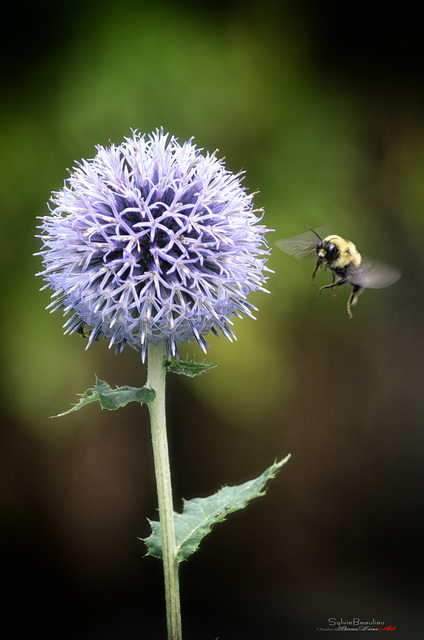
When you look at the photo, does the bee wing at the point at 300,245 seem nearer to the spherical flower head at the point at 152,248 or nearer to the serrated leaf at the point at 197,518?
the spherical flower head at the point at 152,248

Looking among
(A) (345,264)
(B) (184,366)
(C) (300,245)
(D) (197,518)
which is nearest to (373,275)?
(A) (345,264)

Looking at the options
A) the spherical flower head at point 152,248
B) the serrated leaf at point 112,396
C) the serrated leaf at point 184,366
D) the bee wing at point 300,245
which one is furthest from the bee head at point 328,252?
the serrated leaf at point 112,396

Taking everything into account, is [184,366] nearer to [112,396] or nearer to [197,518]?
[112,396]

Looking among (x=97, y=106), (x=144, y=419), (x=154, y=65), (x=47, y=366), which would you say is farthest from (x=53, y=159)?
(x=144, y=419)

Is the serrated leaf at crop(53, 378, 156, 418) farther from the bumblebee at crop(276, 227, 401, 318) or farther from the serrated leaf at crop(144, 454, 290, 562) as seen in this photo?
the bumblebee at crop(276, 227, 401, 318)

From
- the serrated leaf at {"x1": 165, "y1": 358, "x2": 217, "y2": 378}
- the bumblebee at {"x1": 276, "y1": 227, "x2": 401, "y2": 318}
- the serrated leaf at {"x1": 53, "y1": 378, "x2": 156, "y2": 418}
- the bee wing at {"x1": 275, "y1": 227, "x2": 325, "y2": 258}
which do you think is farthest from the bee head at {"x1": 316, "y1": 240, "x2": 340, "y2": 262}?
the serrated leaf at {"x1": 53, "y1": 378, "x2": 156, "y2": 418}

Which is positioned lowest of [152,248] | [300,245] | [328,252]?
[152,248]

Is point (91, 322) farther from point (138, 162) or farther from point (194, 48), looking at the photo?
Answer: point (194, 48)
